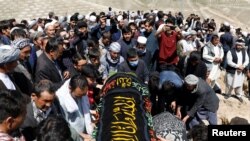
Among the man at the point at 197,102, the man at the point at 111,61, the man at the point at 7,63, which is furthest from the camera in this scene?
the man at the point at 111,61

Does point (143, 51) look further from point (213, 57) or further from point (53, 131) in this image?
point (53, 131)

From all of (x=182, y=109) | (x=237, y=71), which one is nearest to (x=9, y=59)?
(x=182, y=109)

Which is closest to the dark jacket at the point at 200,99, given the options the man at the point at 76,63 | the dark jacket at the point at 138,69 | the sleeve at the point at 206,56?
the dark jacket at the point at 138,69

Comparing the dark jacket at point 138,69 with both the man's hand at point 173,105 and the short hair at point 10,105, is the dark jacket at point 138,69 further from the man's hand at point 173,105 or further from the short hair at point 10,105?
the short hair at point 10,105

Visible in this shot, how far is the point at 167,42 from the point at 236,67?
2.14 metres

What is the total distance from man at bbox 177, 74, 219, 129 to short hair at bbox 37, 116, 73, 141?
2.96 m

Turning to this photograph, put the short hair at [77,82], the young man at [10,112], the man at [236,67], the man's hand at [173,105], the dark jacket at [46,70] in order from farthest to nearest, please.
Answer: the man at [236,67] < the man's hand at [173,105] < the dark jacket at [46,70] < the short hair at [77,82] < the young man at [10,112]

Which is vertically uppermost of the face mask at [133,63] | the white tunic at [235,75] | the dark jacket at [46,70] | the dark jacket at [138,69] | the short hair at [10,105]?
the short hair at [10,105]

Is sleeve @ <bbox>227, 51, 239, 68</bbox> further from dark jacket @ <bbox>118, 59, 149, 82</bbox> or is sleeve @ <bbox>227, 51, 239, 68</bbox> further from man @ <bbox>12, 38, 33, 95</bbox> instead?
man @ <bbox>12, 38, 33, 95</bbox>

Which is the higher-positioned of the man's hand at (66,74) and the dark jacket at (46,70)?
the dark jacket at (46,70)

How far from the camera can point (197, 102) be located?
6168 mm

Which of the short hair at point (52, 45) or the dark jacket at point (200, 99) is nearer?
the short hair at point (52, 45)

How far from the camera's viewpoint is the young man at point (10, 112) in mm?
3139

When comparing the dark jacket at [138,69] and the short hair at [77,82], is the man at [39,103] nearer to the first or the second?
the short hair at [77,82]
